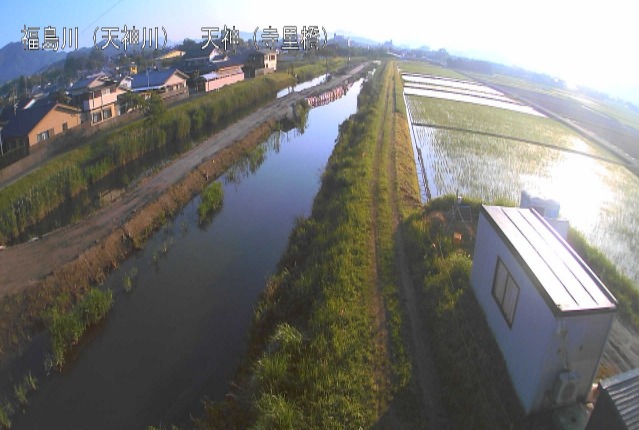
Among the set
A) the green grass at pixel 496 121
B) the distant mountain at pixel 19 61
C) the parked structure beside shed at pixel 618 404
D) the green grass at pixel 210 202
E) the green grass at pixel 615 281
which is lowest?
the distant mountain at pixel 19 61

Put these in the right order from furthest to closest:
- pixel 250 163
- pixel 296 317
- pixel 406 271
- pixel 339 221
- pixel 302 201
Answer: pixel 250 163
pixel 302 201
pixel 339 221
pixel 406 271
pixel 296 317

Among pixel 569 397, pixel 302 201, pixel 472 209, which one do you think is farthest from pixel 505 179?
pixel 569 397

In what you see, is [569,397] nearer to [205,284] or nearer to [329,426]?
[329,426]

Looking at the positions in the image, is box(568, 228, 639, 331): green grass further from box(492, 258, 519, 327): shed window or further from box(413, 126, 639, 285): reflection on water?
box(492, 258, 519, 327): shed window

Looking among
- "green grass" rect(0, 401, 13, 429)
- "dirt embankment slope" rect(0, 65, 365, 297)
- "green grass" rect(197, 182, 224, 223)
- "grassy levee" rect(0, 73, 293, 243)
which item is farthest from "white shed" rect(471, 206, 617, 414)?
"grassy levee" rect(0, 73, 293, 243)

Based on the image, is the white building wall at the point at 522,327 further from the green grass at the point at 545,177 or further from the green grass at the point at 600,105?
the green grass at the point at 600,105

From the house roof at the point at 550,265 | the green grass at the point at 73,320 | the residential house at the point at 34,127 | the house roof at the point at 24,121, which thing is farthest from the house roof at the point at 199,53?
the house roof at the point at 550,265

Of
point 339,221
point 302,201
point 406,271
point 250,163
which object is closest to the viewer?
point 406,271
